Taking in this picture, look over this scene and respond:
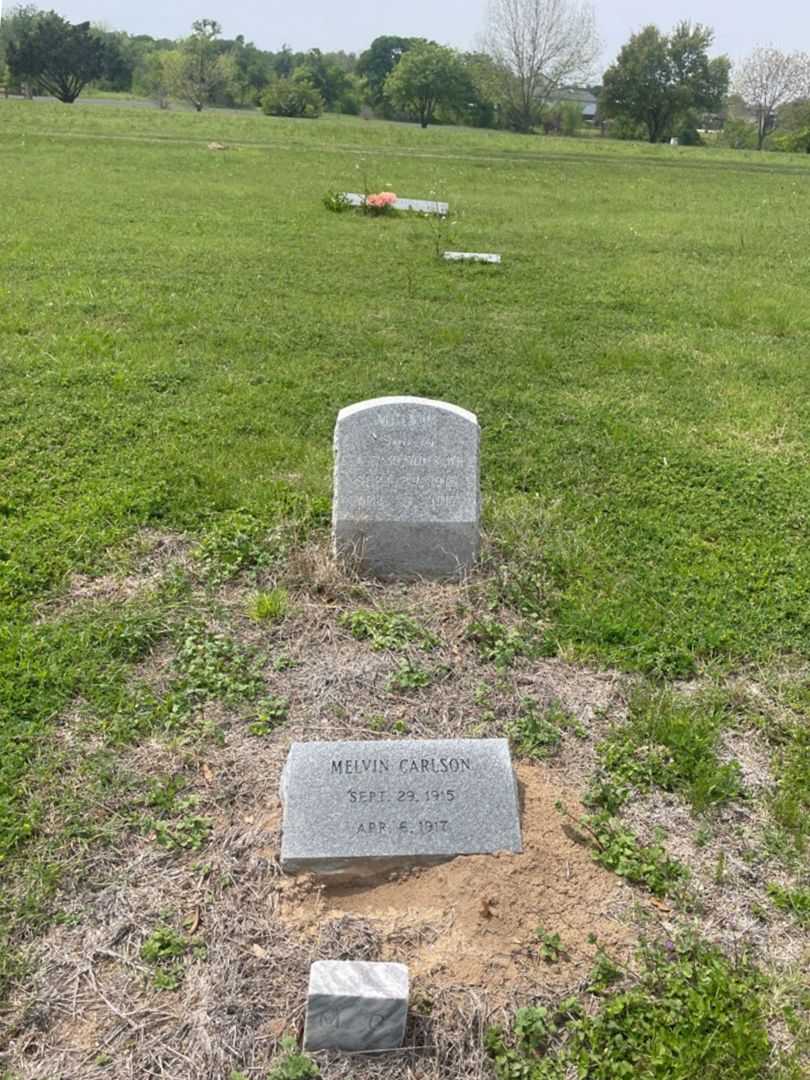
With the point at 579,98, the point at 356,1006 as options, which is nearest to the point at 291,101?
the point at 579,98

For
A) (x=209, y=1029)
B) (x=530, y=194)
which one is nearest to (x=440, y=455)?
(x=209, y=1029)

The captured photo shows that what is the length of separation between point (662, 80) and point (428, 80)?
52.2 feet

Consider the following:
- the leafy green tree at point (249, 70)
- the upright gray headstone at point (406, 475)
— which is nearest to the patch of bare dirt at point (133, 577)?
the upright gray headstone at point (406, 475)

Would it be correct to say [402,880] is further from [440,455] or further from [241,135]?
[241,135]

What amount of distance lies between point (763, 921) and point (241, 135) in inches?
1195

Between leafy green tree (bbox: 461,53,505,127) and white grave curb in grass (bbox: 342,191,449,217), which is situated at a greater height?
leafy green tree (bbox: 461,53,505,127)

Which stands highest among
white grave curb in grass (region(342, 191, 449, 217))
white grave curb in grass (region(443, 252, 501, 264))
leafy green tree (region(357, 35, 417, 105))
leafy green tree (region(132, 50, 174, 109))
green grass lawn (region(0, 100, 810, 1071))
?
leafy green tree (region(357, 35, 417, 105))

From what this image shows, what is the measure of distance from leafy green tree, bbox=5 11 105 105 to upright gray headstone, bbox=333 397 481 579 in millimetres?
56176

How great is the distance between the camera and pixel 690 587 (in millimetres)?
4871

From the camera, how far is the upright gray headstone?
468cm

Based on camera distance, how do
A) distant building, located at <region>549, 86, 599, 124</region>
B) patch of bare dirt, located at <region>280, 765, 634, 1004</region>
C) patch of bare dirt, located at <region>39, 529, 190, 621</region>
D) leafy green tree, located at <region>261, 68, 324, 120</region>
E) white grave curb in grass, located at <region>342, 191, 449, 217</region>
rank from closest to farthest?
1. patch of bare dirt, located at <region>280, 765, 634, 1004</region>
2. patch of bare dirt, located at <region>39, 529, 190, 621</region>
3. white grave curb in grass, located at <region>342, 191, 449, 217</region>
4. leafy green tree, located at <region>261, 68, 324, 120</region>
5. distant building, located at <region>549, 86, 599, 124</region>

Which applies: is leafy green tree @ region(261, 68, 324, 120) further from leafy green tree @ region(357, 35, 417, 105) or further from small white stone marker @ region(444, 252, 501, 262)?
small white stone marker @ region(444, 252, 501, 262)

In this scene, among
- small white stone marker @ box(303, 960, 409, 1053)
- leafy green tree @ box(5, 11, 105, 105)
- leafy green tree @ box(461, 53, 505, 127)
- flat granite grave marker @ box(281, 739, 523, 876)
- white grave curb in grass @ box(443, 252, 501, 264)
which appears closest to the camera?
small white stone marker @ box(303, 960, 409, 1053)

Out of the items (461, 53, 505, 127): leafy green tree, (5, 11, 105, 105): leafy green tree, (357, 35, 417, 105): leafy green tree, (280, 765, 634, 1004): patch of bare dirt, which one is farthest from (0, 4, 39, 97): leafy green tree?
(280, 765, 634, 1004): patch of bare dirt
